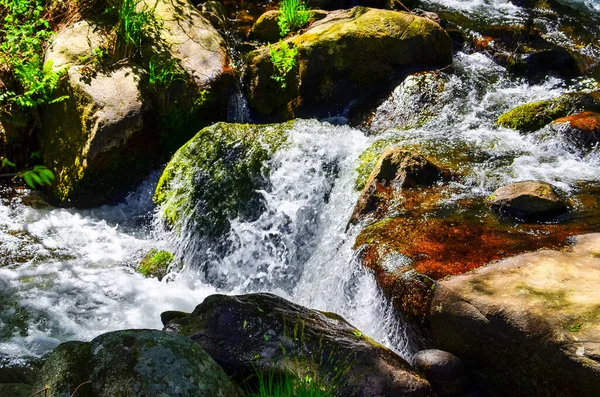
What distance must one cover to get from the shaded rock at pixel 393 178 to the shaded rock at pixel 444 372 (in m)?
1.97

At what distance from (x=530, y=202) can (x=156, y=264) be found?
419 centimetres

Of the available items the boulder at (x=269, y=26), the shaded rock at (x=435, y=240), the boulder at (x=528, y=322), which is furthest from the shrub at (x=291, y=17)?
the boulder at (x=528, y=322)

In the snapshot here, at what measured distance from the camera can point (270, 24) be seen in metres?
9.35

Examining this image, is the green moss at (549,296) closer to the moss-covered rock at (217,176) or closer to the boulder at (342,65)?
the moss-covered rock at (217,176)

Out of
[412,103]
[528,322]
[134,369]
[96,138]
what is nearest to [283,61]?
[412,103]

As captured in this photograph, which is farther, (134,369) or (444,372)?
(444,372)

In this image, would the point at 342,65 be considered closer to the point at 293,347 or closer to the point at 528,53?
the point at 528,53

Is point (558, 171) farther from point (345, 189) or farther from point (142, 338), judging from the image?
point (142, 338)

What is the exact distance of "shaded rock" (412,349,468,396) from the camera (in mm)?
3939

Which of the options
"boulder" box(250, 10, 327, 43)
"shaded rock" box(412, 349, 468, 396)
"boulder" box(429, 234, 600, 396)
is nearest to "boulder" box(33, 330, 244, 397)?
"shaded rock" box(412, 349, 468, 396)

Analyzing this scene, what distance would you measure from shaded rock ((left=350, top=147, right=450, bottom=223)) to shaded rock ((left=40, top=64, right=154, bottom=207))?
3352 mm

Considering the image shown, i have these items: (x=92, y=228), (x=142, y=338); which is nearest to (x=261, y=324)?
(x=142, y=338)

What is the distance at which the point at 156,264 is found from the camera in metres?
6.29

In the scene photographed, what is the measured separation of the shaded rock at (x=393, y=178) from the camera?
5730 mm
